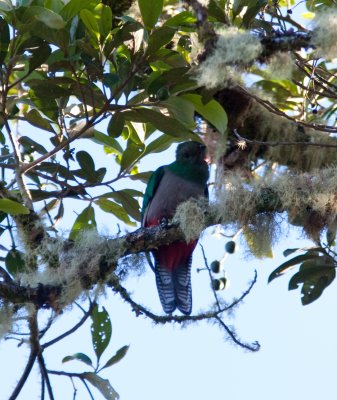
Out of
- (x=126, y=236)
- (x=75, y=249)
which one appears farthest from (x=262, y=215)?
(x=75, y=249)

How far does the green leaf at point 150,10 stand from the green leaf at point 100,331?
1.25m

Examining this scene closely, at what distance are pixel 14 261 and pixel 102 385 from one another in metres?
0.73

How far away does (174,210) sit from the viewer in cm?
436

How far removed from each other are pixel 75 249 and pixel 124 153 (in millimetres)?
811

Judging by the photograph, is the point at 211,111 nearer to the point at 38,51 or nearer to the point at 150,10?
the point at 150,10

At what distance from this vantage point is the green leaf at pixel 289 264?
3.86 meters

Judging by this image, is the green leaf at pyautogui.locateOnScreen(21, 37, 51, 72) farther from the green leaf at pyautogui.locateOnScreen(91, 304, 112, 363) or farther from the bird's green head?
the bird's green head

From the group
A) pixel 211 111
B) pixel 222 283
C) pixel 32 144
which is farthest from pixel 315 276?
pixel 32 144

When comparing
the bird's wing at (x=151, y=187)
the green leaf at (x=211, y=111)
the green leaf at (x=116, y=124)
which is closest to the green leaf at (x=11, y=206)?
the green leaf at (x=116, y=124)

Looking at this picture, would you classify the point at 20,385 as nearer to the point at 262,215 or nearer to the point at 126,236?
the point at 126,236

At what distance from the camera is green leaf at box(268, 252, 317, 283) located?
3863 mm

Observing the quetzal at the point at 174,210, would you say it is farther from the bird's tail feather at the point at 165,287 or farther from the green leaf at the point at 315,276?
the green leaf at the point at 315,276

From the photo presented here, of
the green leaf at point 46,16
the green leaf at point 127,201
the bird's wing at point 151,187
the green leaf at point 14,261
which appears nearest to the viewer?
the green leaf at point 46,16

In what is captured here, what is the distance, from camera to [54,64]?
3445 mm
